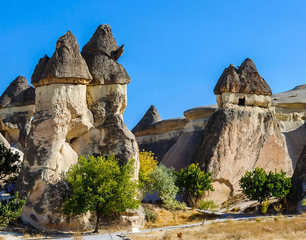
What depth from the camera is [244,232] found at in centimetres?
1703

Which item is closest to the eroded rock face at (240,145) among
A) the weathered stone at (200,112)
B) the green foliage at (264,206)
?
the weathered stone at (200,112)

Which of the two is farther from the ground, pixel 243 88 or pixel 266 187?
pixel 243 88

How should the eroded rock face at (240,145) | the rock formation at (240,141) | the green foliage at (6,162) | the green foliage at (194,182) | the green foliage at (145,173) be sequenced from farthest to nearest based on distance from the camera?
the eroded rock face at (240,145), the rock formation at (240,141), the green foliage at (194,182), the green foliage at (145,173), the green foliage at (6,162)

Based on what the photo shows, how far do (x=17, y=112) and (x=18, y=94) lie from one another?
1.52 metres

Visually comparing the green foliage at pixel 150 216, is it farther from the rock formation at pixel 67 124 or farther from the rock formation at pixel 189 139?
the rock formation at pixel 189 139

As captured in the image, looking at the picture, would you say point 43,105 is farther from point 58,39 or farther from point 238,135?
point 238,135

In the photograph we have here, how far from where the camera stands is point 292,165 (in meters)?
36.3

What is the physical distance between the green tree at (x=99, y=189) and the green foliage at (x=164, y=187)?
5977 mm

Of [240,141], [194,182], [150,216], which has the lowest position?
[150,216]

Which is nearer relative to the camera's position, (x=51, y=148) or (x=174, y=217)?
(x=51, y=148)

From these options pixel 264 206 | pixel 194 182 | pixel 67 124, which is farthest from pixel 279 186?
pixel 67 124

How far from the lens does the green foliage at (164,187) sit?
1110 inches

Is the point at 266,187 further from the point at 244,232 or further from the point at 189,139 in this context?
the point at 189,139

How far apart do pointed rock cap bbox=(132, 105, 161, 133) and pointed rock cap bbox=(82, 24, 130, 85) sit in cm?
2102
